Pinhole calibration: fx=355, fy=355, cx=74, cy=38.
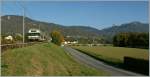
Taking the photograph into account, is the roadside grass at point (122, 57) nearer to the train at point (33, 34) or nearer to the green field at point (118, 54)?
the green field at point (118, 54)

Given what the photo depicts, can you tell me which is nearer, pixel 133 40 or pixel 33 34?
pixel 33 34

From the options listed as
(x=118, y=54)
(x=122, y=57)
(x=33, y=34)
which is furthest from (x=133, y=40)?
(x=33, y=34)

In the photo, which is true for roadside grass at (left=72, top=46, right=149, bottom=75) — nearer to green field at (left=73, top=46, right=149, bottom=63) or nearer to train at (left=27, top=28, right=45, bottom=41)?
green field at (left=73, top=46, right=149, bottom=63)

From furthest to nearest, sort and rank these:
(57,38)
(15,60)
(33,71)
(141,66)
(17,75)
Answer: (57,38)
(141,66)
(15,60)
(33,71)
(17,75)

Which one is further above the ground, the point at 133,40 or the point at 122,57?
the point at 133,40

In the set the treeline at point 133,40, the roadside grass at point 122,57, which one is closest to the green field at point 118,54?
the roadside grass at point 122,57

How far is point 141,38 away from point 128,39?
16828 millimetres

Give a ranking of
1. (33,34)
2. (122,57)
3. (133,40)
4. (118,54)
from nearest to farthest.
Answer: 1. (33,34)
2. (122,57)
3. (118,54)
4. (133,40)

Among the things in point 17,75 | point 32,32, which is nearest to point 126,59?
point 32,32

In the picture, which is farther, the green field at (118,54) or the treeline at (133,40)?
the treeline at (133,40)

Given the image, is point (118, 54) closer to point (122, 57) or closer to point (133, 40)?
point (122, 57)

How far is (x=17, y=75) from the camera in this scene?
1477 cm

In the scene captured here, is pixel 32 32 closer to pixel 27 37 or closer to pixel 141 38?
pixel 27 37

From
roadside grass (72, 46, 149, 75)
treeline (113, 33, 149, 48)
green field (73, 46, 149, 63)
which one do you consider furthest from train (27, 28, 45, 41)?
treeline (113, 33, 149, 48)
